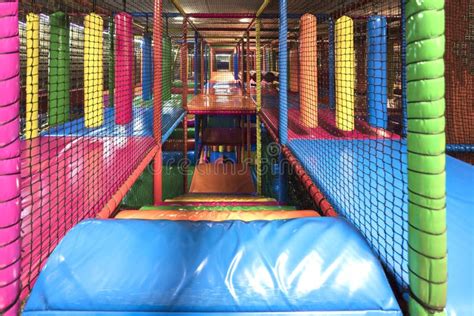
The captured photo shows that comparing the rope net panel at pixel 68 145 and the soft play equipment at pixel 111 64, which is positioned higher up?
the soft play equipment at pixel 111 64

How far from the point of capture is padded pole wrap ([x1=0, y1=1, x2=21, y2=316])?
845mm

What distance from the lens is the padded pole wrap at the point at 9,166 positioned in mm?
845

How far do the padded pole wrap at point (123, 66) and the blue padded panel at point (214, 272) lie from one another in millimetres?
2542

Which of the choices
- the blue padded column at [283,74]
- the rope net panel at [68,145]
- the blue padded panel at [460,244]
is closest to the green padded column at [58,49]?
the rope net panel at [68,145]

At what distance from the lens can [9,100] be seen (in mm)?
856

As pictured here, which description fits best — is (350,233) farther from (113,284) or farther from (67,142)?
(67,142)

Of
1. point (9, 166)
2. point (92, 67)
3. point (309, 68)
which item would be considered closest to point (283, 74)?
point (309, 68)

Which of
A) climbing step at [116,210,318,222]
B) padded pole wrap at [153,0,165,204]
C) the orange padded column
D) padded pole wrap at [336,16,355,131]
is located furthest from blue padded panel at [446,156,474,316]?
the orange padded column

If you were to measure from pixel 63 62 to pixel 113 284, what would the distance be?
310 cm

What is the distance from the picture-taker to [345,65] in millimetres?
3178

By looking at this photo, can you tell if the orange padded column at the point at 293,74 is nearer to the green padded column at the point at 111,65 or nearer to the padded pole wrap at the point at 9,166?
the green padded column at the point at 111,65

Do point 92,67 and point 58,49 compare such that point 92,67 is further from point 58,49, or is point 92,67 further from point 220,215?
point 220,215

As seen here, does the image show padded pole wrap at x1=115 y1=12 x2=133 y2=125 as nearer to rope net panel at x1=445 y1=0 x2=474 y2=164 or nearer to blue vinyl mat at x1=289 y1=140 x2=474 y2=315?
blue vinyl mat at x1=289 y1=140 x2=474 y2=315

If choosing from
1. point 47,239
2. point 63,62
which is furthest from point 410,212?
point 63,62
